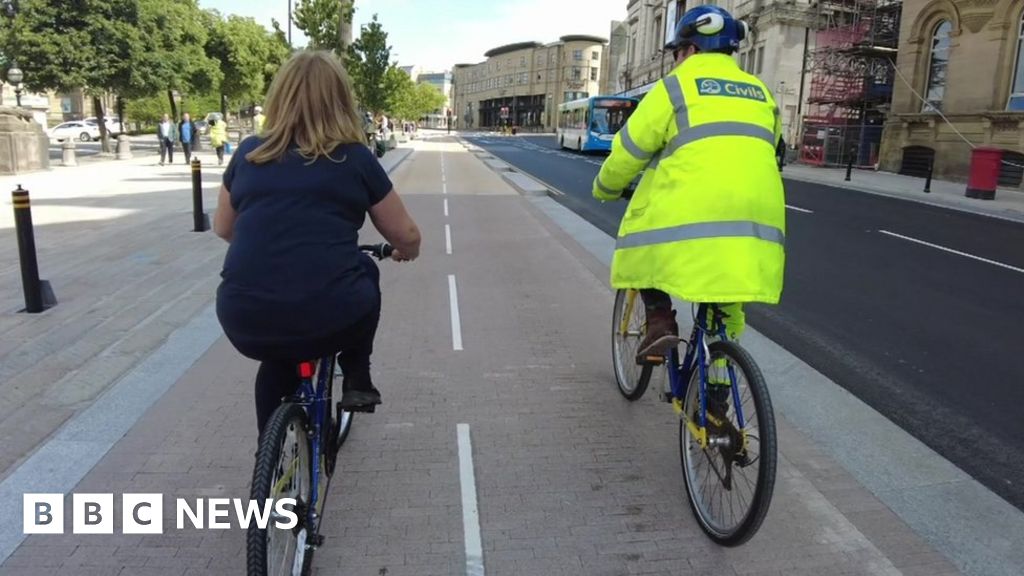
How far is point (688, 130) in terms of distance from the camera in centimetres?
313

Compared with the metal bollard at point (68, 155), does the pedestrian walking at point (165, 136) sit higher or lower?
higher

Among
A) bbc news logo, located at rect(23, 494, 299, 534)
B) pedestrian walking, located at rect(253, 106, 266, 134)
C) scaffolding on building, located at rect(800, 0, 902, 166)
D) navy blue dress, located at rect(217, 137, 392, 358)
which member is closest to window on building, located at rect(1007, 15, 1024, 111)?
scaffolding on building, located at rect(800, 0, 902, 166)

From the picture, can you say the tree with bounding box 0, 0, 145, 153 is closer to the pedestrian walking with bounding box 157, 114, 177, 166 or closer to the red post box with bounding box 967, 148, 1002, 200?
the pedestrian walking with bounding box 157, 114, 177, 166

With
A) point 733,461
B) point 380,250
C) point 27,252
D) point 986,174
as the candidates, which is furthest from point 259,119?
point 986,174

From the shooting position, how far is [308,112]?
260cm

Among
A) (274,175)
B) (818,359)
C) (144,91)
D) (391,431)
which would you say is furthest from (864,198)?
(144,91)

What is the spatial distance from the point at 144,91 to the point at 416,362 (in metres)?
26.4

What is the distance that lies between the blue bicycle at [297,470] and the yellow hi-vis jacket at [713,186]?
4.04ft

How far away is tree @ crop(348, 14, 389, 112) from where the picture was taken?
131 feet

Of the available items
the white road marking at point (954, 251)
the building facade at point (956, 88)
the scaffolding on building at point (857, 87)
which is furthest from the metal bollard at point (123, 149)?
the building facade at point (956, 88)

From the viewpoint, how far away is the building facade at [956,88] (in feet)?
80.7

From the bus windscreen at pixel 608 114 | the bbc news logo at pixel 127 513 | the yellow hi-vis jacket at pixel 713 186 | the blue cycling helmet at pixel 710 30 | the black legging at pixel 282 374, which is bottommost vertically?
the bbc news logo at pixel 127 513

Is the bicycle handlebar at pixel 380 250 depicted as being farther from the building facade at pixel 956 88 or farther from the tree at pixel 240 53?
the tree at pixel 240 53

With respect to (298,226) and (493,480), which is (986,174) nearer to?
(493,480)
